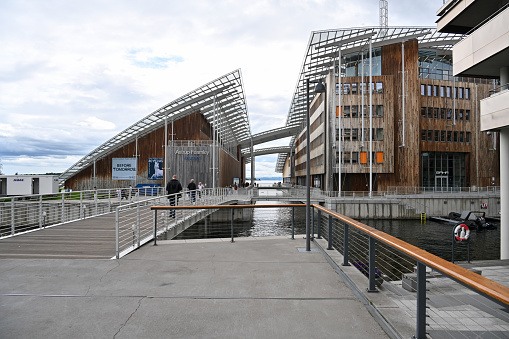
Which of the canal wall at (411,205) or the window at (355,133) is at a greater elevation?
the window at (355,133)

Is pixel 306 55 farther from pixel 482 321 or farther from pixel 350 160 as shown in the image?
pixel 482 321

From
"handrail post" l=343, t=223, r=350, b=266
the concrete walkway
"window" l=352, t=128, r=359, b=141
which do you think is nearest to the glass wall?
"window" l=352, t=128, r=359, b=141

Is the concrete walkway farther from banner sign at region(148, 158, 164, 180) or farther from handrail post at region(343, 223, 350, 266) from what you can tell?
banner sign at region(148, 158, 164, 180)

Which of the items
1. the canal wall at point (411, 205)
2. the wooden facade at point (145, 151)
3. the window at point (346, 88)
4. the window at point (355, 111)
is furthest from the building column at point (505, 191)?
the wooden facade at point (145, 151)

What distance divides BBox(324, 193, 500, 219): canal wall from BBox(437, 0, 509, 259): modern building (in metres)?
20.7

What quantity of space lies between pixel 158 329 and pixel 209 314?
613 millimetres

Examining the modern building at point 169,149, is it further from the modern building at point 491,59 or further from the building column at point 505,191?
the building column at point 505,191

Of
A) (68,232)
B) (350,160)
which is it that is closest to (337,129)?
(350,160)

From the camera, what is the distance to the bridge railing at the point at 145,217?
772 cm

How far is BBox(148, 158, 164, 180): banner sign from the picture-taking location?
37.5 meters

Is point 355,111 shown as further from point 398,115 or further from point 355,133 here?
point 398,115

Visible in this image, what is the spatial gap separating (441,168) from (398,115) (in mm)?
9398

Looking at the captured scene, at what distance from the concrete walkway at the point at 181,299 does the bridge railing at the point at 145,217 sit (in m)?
1.11

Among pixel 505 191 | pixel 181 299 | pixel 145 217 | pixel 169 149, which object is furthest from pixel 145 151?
pixel 181 299
